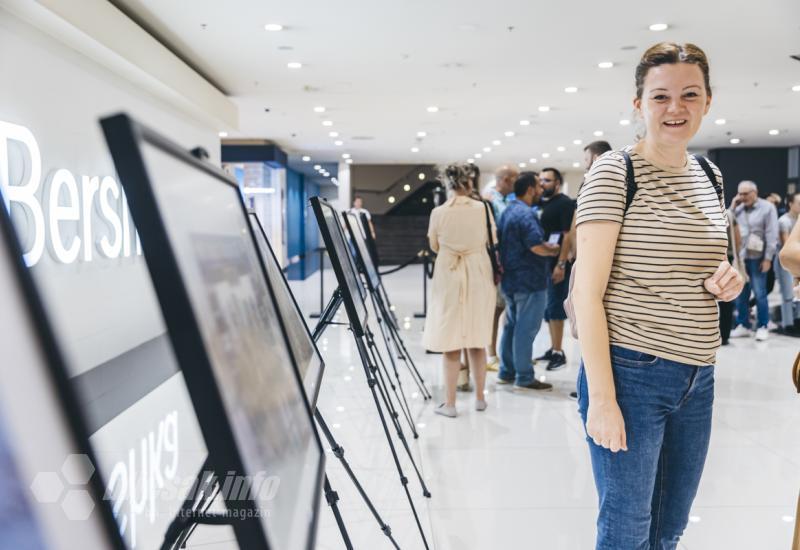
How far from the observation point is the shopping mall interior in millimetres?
528

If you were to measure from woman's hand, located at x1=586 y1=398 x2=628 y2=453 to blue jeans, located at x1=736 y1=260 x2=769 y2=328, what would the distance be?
20.1ft

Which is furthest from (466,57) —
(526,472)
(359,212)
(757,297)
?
(526,472)

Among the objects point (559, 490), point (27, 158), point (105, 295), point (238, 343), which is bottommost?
point (559, 490)

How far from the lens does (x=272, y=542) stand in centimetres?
59

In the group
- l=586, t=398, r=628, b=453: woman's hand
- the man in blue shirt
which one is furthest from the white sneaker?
l=586, t=398, r=628, b=453: woman's hand

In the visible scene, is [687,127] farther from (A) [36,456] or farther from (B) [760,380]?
(B) [760,380]

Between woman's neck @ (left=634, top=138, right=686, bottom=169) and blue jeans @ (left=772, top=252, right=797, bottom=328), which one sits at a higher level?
woman's neck @ (left=634, top=138, right=686, bottom=169)

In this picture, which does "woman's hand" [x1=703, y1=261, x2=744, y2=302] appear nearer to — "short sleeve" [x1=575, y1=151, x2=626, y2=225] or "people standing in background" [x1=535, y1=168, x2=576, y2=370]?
"short sleeve" [x1=575, y1=151, x2=626, y2=225]

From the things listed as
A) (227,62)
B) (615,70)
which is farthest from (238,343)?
(615,70)

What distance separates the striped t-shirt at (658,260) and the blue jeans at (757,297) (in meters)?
6.03

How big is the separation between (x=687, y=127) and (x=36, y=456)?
1414 mm

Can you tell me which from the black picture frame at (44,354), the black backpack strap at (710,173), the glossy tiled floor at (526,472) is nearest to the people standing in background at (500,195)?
the glossy tiled floor at (526,472)

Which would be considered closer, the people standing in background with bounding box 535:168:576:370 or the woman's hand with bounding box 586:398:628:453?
the woman's hand with bounding box 586:398:628:453

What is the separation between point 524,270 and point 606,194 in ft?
9.79
